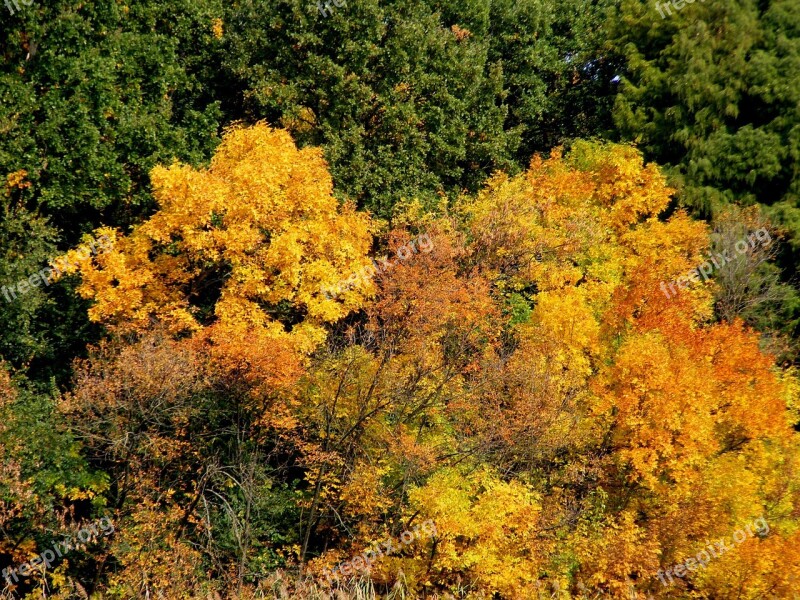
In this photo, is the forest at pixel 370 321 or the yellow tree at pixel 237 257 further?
the yellow tree at pixel 237 257

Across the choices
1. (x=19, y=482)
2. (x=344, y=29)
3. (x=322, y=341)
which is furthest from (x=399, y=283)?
(x=19, y=482)

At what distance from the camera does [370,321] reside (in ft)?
95.7

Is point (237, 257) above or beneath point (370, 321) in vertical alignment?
above

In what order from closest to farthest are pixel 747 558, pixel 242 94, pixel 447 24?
pixel 747 558 → pixel 242 94 → pixel 447 24

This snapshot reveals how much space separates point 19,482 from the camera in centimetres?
2225

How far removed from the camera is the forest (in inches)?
984

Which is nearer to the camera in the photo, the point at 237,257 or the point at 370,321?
the point at 237,257

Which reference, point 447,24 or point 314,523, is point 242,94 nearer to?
point 447,24

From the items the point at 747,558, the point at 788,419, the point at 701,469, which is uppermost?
the point at 788,419

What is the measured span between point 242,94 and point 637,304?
1632 centimetres

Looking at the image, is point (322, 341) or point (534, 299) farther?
point (534, 299)

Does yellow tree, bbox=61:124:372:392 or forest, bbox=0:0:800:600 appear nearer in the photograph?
forest, bbox=0:0:800:600

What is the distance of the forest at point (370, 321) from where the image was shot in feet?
82.0

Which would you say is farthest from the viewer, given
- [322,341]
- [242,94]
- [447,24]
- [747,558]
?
[447,24]
